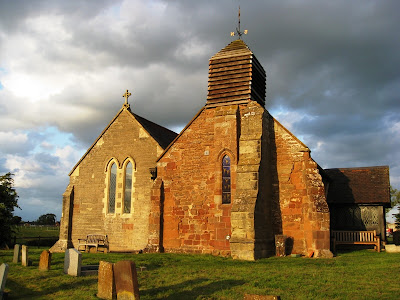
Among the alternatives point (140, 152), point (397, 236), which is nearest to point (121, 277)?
point (140, 152)

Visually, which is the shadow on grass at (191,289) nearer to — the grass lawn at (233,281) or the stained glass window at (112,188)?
the grass lawn at (233,281)

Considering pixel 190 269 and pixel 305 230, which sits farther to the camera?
pixel 305 230

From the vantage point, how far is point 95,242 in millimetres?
23922

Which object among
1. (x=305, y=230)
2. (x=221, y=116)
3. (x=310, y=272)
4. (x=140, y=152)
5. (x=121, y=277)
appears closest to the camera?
(x=121, y=277)

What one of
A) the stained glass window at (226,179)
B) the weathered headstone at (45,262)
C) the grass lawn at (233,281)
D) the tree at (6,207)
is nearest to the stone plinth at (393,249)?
the grass lawn at (233,281)

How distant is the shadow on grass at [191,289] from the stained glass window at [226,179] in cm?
834

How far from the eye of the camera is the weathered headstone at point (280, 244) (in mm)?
18703

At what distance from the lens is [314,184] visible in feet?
62.4

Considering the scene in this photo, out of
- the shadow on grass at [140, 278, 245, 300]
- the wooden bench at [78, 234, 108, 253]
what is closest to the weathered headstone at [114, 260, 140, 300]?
the shadow on grass at [140, 278, 245, 300]

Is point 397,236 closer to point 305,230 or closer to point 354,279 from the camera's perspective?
point 305,230

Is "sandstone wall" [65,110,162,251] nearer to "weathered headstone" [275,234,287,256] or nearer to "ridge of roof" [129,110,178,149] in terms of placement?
"ridge of roof" [129,110,178,149]

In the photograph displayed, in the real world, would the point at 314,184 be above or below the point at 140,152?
below

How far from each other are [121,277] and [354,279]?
677cm

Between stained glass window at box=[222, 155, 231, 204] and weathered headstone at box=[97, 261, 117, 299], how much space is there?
1011cm
